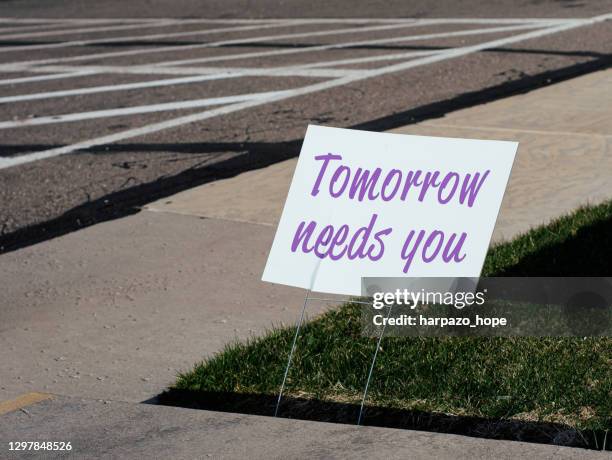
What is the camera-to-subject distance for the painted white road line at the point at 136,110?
1045 centimetres

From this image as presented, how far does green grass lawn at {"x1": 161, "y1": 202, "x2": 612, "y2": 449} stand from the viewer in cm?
390

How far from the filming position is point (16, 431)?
152 inches

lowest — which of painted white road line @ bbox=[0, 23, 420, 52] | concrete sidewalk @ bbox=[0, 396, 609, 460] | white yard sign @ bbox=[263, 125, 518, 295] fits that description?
concrete sidewalk @ bbox=[0, 396, 609, 460]

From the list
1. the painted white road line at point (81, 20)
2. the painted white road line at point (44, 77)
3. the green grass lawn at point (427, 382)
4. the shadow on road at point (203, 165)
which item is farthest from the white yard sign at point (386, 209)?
the painted white road line at point (81, 20)

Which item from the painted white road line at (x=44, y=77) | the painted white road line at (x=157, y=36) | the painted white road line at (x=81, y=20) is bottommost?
the painted white road line at (x=44, y=77)

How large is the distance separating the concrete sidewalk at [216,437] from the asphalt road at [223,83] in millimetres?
2894

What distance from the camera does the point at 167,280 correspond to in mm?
5688

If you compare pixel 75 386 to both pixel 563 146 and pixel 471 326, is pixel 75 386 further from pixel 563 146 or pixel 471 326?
pixel 563 146

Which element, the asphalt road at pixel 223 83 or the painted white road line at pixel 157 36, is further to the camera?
the painted white road line at pixel 157 36

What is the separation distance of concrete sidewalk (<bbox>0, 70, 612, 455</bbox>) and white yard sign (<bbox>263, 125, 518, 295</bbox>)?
72 centimetres

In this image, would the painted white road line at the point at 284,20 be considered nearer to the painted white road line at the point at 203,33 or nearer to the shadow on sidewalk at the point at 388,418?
the painted white road line at the point at 203,33

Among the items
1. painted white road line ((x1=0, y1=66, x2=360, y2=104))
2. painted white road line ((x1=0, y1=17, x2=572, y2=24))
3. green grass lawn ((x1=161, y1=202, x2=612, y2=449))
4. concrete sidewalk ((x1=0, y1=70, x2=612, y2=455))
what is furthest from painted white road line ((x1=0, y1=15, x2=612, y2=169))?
green grass lawn ((x1=161, y1=202, x2=612, y2=449))

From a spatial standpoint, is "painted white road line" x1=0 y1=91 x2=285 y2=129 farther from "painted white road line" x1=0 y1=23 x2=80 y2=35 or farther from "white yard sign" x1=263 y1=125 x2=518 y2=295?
"painted white road line" x1=0 y1=23 x2=80 y2=35

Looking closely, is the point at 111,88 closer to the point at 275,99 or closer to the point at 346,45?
the point at 275,99
